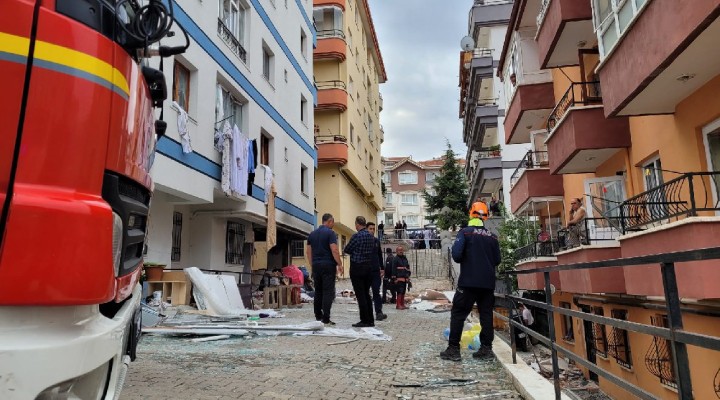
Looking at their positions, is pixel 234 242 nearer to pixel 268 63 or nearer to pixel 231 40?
pixel 231 40

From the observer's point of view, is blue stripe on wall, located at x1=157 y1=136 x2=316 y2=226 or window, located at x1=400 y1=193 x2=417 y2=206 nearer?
blue stripe on wall, located at x1=157 y1=136 x2=316 y2=226

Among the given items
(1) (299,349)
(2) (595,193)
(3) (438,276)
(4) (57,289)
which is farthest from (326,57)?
(4) (57,289)

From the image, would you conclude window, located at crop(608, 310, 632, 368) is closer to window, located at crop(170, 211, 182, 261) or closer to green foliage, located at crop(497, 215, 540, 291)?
green foliage, located at crop(497, 215, 540, 291)

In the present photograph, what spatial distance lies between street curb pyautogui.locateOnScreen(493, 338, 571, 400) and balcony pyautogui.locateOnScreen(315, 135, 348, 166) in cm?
2280

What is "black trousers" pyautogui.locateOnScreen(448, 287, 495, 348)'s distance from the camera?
19.4 ft

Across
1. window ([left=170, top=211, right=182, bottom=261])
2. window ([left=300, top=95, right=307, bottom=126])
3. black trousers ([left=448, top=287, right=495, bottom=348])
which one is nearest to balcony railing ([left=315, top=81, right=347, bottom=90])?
window ([left=300, top=95, right=307, bottom=126])

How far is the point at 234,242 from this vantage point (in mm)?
16484

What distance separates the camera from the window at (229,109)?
1356 cm

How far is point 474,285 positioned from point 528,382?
1.57 meters

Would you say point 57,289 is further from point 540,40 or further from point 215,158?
point 540,40

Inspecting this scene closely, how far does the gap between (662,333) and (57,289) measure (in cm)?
242

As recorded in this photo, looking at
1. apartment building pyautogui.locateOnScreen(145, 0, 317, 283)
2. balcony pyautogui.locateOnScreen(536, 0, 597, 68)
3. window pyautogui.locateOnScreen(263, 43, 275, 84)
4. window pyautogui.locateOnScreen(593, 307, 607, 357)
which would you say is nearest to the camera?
balcony pyautogui.locateOnScreen(536, 0, 597, 68)

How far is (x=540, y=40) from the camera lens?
503 inches

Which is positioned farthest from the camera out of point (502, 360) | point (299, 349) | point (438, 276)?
point (438, 276)
